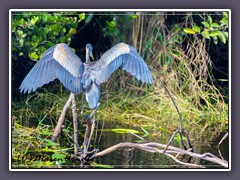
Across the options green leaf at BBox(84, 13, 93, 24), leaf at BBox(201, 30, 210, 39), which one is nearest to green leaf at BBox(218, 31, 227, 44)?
leaf at BBox(201, 30, 210, 39)

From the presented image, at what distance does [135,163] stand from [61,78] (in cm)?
86

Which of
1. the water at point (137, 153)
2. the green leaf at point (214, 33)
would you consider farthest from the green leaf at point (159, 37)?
the water at point (137, 153)

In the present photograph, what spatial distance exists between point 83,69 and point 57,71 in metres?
0.20

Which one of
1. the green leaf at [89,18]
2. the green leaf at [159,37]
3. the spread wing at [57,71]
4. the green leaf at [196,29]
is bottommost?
the spread wing at [57,71]

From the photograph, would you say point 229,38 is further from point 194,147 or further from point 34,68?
point 34,68

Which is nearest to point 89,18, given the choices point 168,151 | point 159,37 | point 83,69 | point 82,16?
point 82,16

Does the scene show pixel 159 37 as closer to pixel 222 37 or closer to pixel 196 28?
pixel 196 28

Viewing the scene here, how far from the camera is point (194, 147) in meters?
7.34

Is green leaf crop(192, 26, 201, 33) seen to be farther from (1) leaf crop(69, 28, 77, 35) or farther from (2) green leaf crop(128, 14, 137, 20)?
(1) leaf crop(69, 28, 77, 35)

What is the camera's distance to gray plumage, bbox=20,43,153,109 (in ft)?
23.3

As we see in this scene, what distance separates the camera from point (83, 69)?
719 centimetres

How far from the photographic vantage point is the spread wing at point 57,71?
7109 millimetres

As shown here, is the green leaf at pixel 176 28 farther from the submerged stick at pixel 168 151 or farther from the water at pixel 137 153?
the submerged stick at pixel 168 151

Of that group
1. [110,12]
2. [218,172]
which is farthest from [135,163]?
[110,12]
